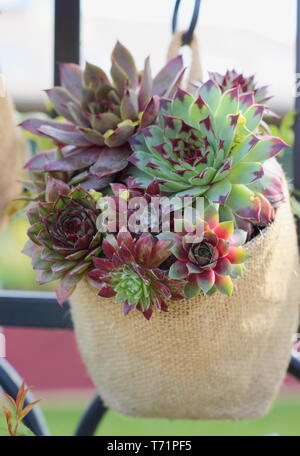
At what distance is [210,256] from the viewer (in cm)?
48

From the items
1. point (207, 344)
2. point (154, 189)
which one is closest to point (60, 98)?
point (154, 189)

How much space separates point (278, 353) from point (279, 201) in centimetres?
17

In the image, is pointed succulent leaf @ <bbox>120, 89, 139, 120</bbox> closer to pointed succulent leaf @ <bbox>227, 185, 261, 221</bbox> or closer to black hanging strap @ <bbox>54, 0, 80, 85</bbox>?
pointed succulent leaf @ <bbox>227, 185, 261, 221</bbox>

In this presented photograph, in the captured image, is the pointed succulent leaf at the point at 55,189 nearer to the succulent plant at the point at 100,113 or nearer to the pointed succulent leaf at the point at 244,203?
the succulent plant at the point at 100,113

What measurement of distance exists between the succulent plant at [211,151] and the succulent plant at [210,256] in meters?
0.03

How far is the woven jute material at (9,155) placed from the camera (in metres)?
0.78

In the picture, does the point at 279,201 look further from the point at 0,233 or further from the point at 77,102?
the point at 0,233

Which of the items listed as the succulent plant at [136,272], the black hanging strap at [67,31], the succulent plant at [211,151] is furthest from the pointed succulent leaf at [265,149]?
Result: the black hanging strap at [67,31]

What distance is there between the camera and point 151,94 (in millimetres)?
581

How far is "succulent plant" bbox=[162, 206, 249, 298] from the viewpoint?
0.48m

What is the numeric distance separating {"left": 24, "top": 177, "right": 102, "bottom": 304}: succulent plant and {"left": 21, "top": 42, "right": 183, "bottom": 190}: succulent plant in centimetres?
4

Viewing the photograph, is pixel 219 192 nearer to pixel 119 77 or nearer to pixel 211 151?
pixel 211 151

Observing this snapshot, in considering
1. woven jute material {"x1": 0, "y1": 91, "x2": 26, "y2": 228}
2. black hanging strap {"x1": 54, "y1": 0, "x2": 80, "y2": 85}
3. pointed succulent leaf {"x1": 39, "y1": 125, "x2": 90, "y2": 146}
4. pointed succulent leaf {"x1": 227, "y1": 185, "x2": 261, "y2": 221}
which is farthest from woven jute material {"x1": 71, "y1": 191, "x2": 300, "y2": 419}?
black hanging strap {"x1": 54, "y1": 0, "x2": 80, "y2": 85}

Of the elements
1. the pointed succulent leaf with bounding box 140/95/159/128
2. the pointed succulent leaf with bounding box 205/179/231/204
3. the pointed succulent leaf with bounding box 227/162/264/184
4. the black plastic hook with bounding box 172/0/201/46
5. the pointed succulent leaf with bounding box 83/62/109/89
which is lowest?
the pointed succulent leaf with bounding box 205/179/231/204
